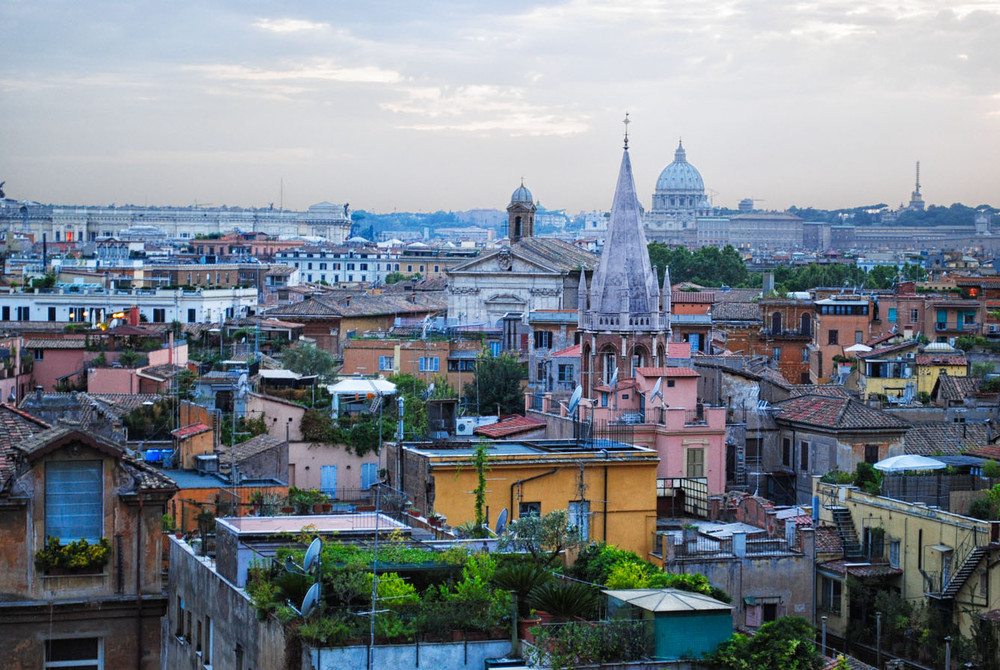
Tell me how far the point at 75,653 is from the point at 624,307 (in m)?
29.9

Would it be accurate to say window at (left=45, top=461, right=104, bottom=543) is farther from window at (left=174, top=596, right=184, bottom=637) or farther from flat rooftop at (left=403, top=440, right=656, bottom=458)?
flat rooftop at (left=403, top=440, right=656, bottom=458)

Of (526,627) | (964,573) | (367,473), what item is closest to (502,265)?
(367,473)

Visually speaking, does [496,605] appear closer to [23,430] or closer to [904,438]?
[23,430]

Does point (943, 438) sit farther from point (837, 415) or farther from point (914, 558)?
point (914, 558)

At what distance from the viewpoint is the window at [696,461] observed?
25.0m

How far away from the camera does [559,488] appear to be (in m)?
17.7

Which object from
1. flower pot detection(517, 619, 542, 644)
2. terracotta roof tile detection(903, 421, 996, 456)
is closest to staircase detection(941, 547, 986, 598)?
terracotta roof tile detection(903, 421, 996, 456)

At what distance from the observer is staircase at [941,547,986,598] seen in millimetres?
19750

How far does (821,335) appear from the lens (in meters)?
54.8

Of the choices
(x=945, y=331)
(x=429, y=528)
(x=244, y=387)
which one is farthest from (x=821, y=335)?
(x=429, y=528)

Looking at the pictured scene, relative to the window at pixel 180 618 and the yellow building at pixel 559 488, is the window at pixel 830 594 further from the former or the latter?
the window at pixel 180 618

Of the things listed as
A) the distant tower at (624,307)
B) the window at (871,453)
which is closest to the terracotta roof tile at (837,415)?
the window at (871,453)

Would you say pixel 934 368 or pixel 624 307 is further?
pixel 624 307

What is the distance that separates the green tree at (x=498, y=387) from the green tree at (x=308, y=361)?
3365 millimetres
